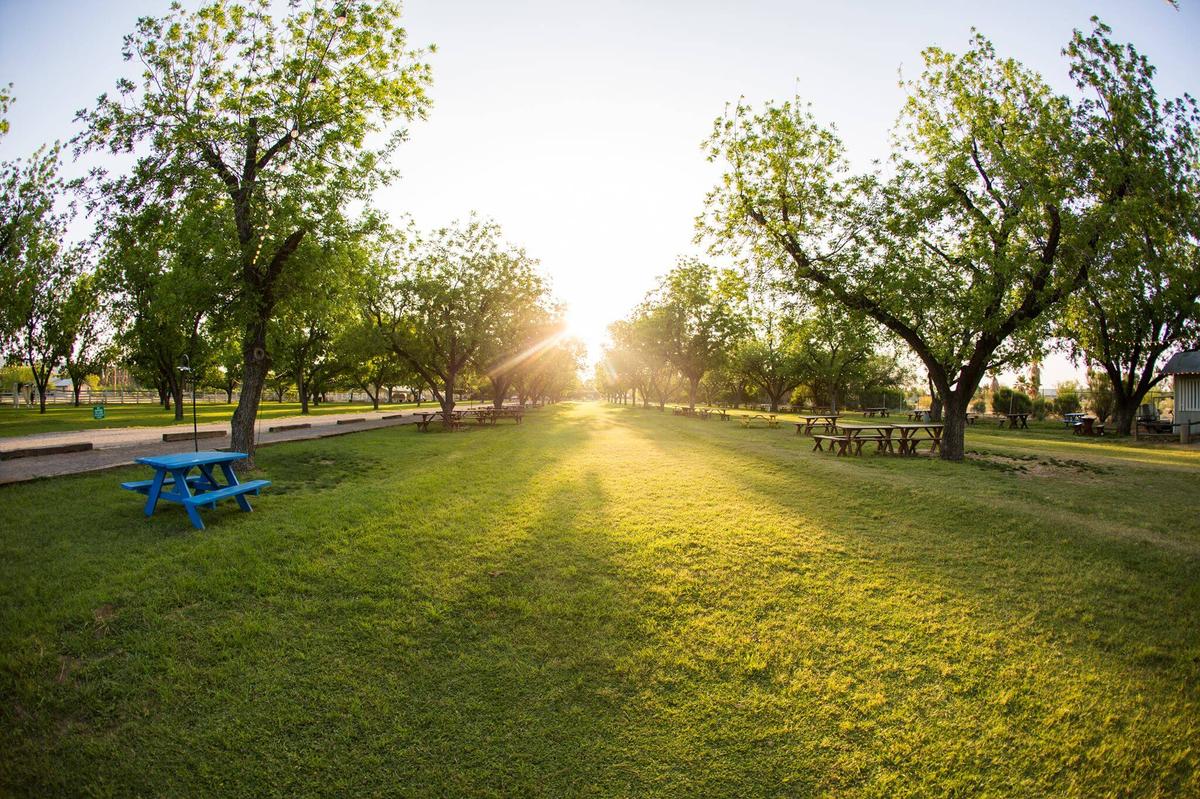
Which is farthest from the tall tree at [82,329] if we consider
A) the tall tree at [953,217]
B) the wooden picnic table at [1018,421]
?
A: the wooden picnic table at [1018,421]

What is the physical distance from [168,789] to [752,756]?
3.49m

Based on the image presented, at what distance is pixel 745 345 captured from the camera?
58.1 m

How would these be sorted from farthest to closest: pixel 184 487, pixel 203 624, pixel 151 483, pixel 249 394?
1. pixel 249 394
2. pixel 151 483
3. pixel 184 487
4. pixel 203 624

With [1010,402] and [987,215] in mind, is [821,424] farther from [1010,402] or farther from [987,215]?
[1010,402]

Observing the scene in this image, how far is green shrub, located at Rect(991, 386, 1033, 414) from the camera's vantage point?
1603 inches

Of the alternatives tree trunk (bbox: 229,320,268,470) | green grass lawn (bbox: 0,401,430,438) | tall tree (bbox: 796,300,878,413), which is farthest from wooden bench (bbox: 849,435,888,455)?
green grass lawn (bbox: 0,401,430,438)

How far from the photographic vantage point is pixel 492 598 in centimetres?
512

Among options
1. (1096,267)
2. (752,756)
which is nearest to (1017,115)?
(1096,267)

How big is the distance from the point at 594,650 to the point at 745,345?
56.8 m

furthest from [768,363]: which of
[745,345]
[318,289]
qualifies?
[318,289]

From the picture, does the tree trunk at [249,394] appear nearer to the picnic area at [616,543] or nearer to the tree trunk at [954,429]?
the picnic area at [616,543]

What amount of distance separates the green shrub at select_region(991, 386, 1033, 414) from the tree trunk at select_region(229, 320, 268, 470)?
49.2m

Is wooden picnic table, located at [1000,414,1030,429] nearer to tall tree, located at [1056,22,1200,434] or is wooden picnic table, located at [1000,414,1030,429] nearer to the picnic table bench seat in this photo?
tall tree, located at [1056,22,1200,434]

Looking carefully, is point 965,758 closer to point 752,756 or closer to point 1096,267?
point 752,756
